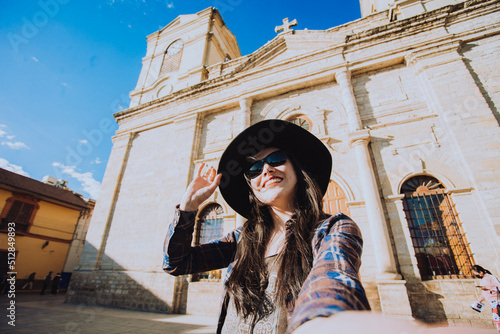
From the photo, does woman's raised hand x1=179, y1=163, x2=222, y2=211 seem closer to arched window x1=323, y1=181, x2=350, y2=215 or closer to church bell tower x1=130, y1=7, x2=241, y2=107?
arched window x1=323, y1=181, x2=350, y2=215

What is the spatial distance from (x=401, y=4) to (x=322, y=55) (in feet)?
12.5

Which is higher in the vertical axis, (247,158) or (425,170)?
(425,170)

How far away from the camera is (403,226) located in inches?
239

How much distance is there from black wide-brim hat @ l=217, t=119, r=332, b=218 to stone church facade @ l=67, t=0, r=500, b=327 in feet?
17.4

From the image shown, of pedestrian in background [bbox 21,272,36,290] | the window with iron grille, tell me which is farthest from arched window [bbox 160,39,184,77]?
pedestrian in background [bbox 21,272,36,290]

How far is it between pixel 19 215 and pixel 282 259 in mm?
20932

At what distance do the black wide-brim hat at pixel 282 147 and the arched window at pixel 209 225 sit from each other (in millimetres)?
6720

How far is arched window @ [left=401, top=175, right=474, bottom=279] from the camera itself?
560 centimetres

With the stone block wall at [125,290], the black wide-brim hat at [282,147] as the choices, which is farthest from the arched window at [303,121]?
the stone block wall at [125,290]

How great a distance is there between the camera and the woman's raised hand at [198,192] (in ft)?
4.96

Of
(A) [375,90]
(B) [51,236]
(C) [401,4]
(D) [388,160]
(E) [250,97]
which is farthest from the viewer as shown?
(B) [51,236]

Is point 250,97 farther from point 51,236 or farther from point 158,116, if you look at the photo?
point 51,236

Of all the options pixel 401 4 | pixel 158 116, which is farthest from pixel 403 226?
pixel 158 116

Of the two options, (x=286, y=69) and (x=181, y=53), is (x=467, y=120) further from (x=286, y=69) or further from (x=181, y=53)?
(x=181, y=53)
